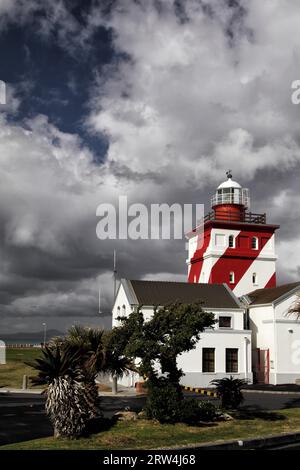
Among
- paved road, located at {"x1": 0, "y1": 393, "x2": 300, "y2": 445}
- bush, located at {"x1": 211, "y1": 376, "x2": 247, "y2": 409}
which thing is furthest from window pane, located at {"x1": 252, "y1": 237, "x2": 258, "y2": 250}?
bush, located at {"x1": 211, "y1": 376, "x2": 247, "y2": 409}

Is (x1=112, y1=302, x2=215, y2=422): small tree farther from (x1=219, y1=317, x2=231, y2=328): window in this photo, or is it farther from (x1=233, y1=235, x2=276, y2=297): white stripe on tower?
(x1=233, y1=235, x2=276, y2=297): white stripe on tower

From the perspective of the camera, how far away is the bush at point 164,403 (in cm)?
1792

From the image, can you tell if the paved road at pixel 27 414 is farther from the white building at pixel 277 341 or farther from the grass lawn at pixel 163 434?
the white building at pixel 277 341

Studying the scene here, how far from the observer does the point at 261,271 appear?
4981 centimetres

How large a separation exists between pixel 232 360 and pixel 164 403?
2370 cm

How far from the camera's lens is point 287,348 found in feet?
138

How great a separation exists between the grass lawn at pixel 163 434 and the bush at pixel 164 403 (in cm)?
35

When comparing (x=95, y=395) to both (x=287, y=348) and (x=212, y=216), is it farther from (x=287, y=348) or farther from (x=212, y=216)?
(x=212, y=216)

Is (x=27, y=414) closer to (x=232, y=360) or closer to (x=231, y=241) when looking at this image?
(x=232, y=360)

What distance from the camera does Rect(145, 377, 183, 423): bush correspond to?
1792cm

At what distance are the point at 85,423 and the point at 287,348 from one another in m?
29.2

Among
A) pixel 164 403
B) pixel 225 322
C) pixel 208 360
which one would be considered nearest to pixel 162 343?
pixel 164 403

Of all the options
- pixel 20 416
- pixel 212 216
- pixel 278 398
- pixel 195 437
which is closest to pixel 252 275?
pixel 212 216

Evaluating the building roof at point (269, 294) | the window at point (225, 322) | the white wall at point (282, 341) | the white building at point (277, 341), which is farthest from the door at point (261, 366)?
the building roof at point (269, 294)
